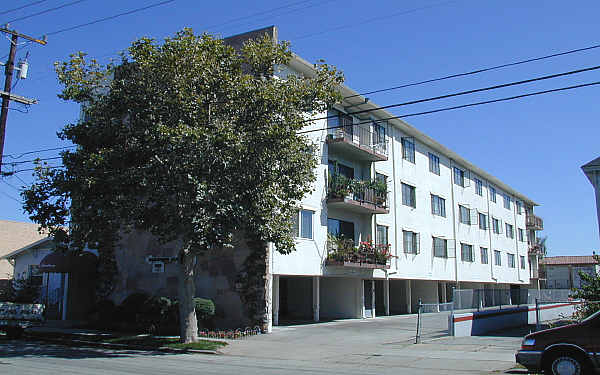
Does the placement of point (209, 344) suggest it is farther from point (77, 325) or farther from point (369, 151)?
point (369, 151)

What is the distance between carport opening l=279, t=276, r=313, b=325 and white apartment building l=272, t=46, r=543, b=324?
0.06m

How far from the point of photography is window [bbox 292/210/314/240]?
962 inches

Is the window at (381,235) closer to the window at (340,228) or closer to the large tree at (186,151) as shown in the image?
the window at (340,228)

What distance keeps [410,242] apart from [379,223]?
4.30 meters

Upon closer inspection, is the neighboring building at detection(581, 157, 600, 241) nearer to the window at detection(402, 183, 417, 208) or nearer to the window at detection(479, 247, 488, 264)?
the window at detection(402, 183, 417, 208)

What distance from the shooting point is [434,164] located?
128ft

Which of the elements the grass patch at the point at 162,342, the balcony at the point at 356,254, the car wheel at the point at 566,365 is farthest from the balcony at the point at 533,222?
the car wheel at the point at 566,365

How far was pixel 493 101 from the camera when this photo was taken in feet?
47.2

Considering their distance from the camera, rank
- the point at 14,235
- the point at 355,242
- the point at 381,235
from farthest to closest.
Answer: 1. the point at 14,235
2. the point at 381,235
3. the point at 355,242

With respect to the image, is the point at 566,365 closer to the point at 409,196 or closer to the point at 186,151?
the point at 186,151

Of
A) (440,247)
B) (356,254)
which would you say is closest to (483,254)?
(440,247)

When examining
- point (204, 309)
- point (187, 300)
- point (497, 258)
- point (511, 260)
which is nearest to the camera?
point (187, 300)

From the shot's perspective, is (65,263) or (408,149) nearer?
(65,263)

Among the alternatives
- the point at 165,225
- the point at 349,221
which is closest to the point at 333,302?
the point at 349,221
